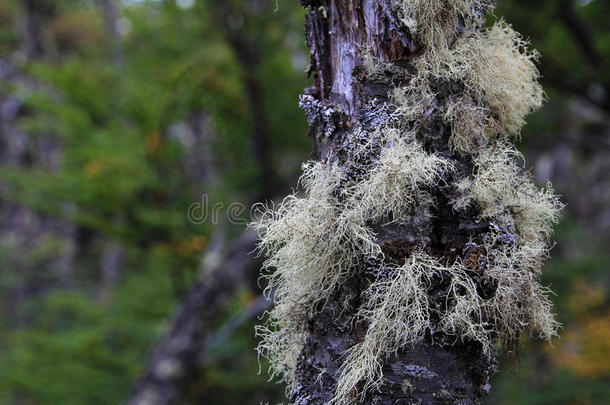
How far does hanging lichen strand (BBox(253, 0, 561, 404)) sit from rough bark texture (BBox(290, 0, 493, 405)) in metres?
0.02

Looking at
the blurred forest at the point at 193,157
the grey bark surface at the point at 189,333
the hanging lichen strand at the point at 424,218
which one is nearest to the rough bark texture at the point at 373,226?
the hanging lichen strand at the point at 424,218

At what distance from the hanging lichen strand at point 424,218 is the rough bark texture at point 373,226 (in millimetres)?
16

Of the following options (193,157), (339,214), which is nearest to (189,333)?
(339,214)

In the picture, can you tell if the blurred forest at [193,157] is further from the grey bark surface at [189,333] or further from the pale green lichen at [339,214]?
the pale green lichen at [339,214]

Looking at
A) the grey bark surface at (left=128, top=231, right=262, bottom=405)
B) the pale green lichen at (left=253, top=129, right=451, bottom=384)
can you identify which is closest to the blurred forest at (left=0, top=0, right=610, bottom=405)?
the grey bark surface at (left=128, top=231, right=262, bottom=405)

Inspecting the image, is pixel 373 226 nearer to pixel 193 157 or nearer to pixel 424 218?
pixel 424 218

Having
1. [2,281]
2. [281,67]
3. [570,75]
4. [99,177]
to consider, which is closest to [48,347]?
[99,177]

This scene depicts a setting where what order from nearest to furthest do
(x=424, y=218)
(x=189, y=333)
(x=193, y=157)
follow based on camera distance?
1. (x=424, y=218)
2. (x=189, y=333)
3. (x=193, y=157)

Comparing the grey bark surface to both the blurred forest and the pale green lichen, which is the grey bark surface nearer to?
the blurred forest

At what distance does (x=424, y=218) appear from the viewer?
3.59ft

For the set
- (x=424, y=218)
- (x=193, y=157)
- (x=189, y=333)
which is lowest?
(x=424, y=218)

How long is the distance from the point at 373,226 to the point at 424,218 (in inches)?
4.6

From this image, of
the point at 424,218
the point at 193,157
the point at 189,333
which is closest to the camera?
the point at 424,218

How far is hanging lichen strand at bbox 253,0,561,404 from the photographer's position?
1.04 metres
